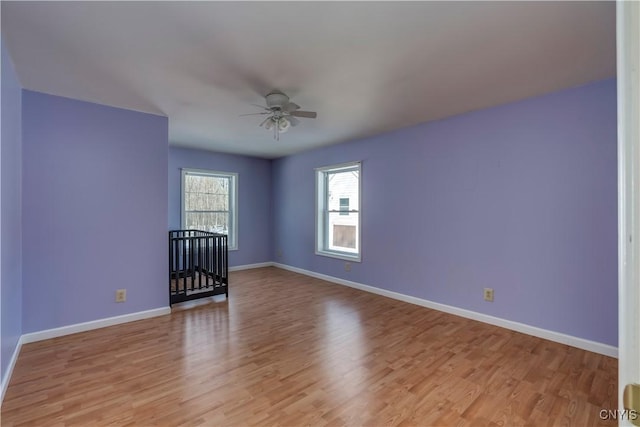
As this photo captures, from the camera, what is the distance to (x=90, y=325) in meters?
3.11

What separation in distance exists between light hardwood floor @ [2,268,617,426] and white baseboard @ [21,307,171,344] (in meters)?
0.09

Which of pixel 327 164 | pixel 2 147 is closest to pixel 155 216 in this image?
pixel 2 147

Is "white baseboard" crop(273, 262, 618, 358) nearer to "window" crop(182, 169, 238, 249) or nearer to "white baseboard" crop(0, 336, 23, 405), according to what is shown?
"window" crop(182, 169, 238, 249)

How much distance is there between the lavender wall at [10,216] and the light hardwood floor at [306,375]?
0.33 m

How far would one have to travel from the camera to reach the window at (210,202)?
18.5 feet

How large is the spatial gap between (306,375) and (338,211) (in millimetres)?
3385

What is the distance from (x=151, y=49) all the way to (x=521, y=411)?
344cm

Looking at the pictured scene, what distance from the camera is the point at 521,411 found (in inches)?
73.4

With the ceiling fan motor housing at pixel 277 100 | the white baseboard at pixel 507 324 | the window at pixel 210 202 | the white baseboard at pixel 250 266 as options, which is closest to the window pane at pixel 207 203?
the window at pixel 210 202

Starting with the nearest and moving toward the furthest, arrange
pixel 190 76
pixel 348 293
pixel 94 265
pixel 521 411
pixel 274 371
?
pixel 521 411 < pixel 274 371 < pixel 190 76 < pixel 94 265 < pixel 348 293

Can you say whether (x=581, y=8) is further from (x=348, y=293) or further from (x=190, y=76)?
(x=348, y=293)

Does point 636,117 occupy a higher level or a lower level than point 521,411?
higher

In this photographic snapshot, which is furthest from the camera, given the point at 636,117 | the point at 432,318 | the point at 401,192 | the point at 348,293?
the point at 348,293

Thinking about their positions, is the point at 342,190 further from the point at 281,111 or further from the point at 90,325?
the point at 90,325
